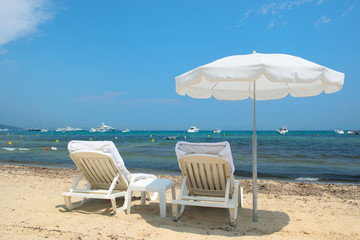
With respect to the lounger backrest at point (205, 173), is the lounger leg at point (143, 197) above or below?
below

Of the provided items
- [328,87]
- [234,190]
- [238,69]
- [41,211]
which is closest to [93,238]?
[41,211]

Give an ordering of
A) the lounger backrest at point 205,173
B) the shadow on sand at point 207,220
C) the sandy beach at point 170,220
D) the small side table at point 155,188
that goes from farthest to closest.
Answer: the small side table at point 155,188 → the lounger backrest at point 205,173 → the shadow on sand at point 207,220 → the sandy beach at point 170,220

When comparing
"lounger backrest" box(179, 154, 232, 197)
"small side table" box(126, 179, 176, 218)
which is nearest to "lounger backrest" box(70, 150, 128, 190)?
"small side table" box(126, 179, 176, 218)

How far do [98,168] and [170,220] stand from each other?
143cm

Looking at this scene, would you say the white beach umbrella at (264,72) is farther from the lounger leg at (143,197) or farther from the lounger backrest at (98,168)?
the lounger leg at (143,197)

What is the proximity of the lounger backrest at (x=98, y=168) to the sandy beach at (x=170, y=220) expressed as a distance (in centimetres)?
44

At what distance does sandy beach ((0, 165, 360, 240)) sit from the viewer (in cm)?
338

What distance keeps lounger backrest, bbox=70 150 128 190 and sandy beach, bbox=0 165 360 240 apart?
44 centimetres

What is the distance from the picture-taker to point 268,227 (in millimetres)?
3748

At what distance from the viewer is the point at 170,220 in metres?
4.00

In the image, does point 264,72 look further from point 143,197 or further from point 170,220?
point 143,197

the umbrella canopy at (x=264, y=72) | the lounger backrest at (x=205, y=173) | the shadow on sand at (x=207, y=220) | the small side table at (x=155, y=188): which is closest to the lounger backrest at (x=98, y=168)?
the small side table at (x=155, y=188)

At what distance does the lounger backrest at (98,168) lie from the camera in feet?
13.9

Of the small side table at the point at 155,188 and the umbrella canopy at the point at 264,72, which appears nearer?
the umbrella canopy at the point at 264,72
